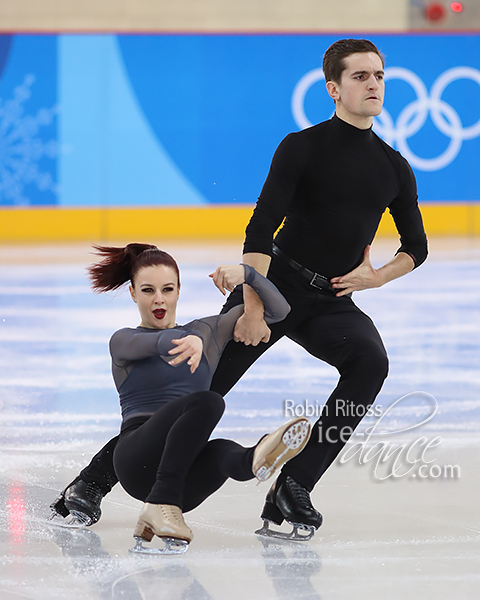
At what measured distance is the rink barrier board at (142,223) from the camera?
41.7 feet

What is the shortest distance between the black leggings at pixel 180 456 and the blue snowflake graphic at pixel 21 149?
1034 cm

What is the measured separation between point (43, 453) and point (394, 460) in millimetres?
1262

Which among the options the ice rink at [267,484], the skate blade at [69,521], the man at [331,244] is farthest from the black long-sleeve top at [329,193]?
the skate blade at [69,521]

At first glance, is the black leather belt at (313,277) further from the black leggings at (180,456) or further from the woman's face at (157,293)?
the black leggings at (180,456)

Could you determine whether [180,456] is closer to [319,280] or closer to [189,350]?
[189,350]

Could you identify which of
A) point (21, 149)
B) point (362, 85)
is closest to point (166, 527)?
point (362, 85)

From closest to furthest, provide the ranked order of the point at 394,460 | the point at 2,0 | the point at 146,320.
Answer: the point at 146,320 → the point at 394,460 → the point at 2,0

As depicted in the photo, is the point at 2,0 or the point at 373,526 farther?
the point at 2,0

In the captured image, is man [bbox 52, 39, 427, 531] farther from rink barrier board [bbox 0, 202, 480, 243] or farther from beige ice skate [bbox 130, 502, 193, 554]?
rink barrier board [bbox 0, 202, 480, 243]

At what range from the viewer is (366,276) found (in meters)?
2.99

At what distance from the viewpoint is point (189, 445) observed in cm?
250

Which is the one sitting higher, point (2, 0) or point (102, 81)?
point (2, 0)

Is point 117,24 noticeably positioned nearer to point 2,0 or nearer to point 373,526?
point 2,0

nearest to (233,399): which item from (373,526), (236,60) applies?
(373,526)
